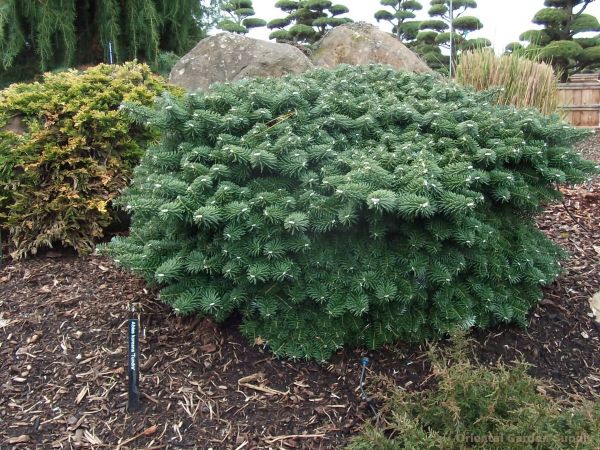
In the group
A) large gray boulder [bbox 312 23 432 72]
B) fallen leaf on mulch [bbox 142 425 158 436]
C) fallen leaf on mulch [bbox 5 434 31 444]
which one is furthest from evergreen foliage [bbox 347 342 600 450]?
large gray boulder [bbox 312 23 432 72]

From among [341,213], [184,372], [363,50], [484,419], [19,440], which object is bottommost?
[19,440]

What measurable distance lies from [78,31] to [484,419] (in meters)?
6.99

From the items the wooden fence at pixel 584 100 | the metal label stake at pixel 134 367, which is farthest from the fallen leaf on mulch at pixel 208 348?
the wooden fence at pixel 584 100

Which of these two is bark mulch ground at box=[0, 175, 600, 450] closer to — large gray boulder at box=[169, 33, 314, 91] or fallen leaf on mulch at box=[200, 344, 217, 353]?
fallen leaf on mulch at box=[200, 344, 217, 353]

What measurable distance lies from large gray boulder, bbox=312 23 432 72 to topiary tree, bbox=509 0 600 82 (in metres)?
9.56

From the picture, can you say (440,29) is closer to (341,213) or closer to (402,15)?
(402,15)

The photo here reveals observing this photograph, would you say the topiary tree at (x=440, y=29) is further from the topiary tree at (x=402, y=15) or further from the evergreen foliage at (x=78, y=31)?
the evergreen foliage at (x=78, y=31)

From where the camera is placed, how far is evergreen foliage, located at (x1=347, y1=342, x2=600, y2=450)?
7.06 feet

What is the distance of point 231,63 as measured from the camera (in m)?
6.06

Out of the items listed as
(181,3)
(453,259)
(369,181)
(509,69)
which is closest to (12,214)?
(369,181)

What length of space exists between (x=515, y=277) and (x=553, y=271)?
1.13ft

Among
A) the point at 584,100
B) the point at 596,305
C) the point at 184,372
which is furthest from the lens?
the point at 584,100

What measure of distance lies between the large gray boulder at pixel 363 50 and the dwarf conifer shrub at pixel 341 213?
4069mm

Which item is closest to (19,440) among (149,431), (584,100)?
(149,431)
